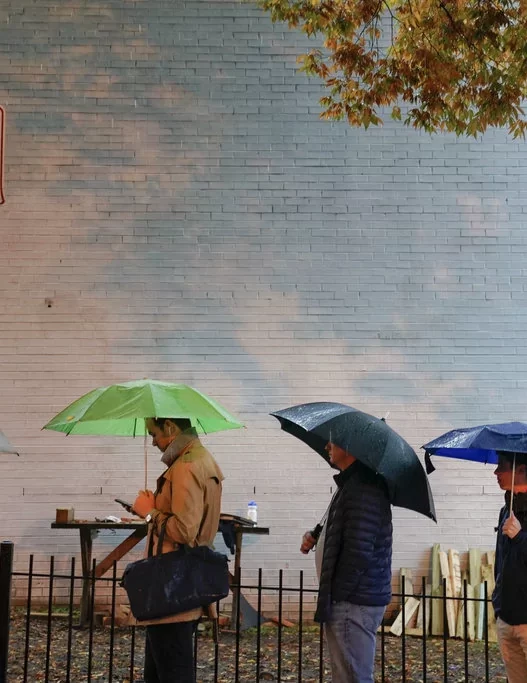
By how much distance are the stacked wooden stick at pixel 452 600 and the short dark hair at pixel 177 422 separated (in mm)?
4529

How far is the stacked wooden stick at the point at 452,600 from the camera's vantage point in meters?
8.72

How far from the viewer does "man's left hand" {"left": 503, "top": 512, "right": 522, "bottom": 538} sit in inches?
188

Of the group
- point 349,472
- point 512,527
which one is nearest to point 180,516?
point 349,472

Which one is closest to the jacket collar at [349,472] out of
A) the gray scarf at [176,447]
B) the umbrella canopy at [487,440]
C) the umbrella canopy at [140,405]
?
the umbrella canopy at [487,440]

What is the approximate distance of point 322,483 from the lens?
9.40 m

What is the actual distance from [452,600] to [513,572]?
166 inches

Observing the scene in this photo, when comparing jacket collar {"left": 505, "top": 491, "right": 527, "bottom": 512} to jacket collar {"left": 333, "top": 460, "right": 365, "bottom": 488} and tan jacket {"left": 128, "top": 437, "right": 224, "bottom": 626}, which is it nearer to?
jacket collar {"left": 333, "top": 460, "right": 365, "bottom": 488}

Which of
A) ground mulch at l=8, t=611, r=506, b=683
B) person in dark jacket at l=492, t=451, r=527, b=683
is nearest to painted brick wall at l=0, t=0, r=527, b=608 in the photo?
ground mulch at l=8, t=611, r=506, b=683

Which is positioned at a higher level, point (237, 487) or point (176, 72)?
point (176, 72)

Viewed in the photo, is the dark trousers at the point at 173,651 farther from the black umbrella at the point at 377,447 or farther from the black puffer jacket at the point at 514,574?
the black puffer jacket at the point at 514,574

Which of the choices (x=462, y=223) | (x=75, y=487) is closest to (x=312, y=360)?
(x=462, y=223)

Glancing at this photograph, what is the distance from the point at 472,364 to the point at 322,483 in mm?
2144

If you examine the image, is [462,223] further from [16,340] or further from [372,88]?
[16,340]

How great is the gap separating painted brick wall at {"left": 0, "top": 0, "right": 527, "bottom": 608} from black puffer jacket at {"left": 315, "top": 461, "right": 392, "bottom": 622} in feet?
15.5
